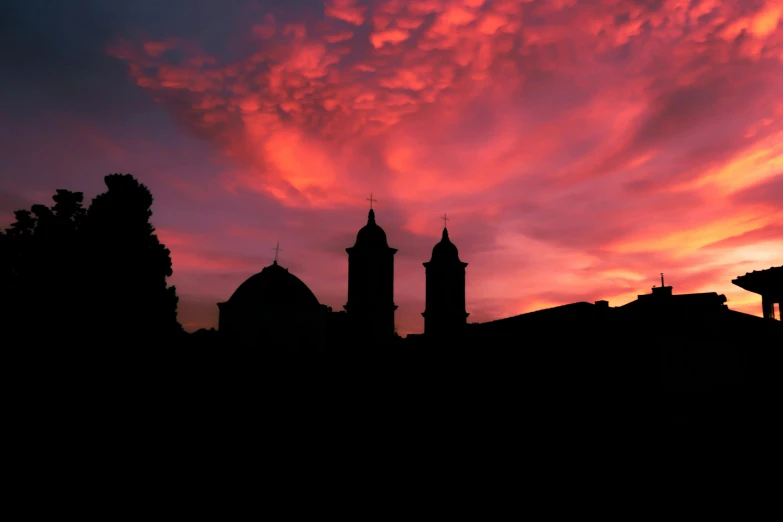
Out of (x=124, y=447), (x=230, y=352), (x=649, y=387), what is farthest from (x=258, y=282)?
(x=649, y=387)

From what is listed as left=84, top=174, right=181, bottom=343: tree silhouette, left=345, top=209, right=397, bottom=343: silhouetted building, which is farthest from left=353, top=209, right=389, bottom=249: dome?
left=84, top=174, right=181, bottom=343: tree silhouette

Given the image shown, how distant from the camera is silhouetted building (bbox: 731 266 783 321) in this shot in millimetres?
26703

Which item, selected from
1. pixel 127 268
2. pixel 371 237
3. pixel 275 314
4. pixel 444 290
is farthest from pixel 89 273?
pixel 444 290

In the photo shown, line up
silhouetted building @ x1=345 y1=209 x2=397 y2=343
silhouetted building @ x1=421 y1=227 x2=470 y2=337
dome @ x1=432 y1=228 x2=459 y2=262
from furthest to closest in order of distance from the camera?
dome @ x1=432 y1=228 x2=459 y2=262 < silhouetted building @ x1=421 y1=227 x2=470 y2=337 < silhouetted building @ x1=345 y1=209 x2=397 y2=343

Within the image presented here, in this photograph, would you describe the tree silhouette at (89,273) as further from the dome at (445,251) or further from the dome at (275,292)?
the dome at (445,251)

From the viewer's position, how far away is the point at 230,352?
76.6ft

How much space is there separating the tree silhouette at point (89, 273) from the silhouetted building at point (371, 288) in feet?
73.9

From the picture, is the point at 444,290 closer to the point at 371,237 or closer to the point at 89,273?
the point at 371,237

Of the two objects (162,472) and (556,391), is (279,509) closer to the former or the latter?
(162,472)

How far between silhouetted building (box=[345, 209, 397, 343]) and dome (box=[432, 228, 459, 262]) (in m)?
5.78

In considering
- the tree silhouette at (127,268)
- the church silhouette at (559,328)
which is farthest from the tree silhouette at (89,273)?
the church silhouette at (559,328)

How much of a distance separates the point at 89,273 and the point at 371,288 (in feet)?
86.3

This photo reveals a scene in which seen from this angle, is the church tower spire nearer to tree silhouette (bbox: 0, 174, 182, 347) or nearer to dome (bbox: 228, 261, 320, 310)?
dome (bbox: 228, 261, 320, 310)

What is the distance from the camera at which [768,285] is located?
1074 inches
